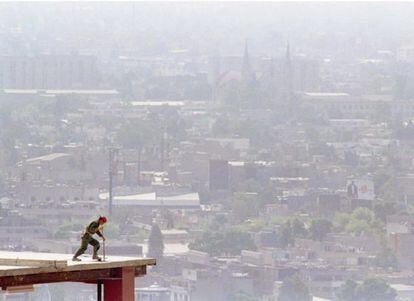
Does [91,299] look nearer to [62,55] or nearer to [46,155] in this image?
[46,155]

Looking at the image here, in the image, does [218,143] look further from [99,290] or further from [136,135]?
[99,290]

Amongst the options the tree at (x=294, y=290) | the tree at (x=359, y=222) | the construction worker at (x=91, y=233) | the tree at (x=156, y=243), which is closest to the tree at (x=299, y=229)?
the tree at (x=359, y=222)

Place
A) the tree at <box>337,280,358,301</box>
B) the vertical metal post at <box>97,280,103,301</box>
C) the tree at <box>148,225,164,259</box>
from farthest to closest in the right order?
the tree at <box>148,225,164,259</box>
the tree at <box>337,280,358,301</box>
the vertical metal post at <box>97,280,103,301</box>

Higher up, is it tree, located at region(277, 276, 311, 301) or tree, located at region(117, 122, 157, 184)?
tree, located at region(117, 122, 157, 184)

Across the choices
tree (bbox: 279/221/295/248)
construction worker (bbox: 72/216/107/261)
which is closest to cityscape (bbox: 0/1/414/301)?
tree (bbox: 279/221/295/248)

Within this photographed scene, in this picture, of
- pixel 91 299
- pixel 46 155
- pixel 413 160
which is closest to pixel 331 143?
pixel 413 160

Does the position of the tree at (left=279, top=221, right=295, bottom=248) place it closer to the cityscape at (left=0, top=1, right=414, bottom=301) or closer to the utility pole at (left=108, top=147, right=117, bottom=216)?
the cityscape at (left=0, top=1, right=414, bottom=301)

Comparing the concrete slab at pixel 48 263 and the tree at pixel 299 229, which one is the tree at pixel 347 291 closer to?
the tree at pixel 299 229

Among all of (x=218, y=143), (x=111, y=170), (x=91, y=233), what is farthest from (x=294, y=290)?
(x=91, y=233)
